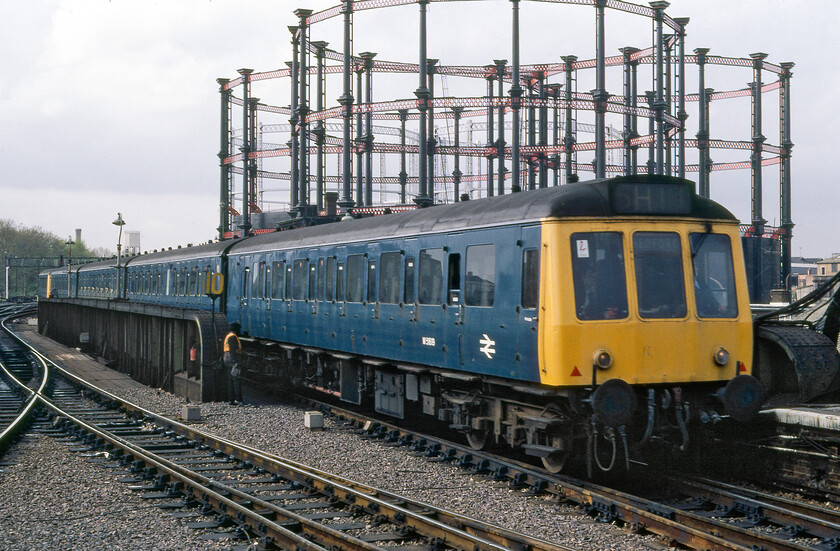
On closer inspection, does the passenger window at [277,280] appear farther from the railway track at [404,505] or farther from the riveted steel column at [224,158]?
the riveted steel column at [224,158]

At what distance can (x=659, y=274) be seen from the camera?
34.6 ft

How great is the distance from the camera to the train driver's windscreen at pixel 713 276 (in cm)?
1071

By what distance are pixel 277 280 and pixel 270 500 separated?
11.0 metres

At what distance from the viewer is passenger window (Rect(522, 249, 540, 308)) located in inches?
412

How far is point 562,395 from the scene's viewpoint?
33.5 feet

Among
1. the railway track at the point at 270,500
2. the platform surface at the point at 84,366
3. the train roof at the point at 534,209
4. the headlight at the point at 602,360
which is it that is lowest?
the platform surface at the point at 84,366

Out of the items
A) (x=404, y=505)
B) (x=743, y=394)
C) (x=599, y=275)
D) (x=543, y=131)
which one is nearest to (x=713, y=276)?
(x=743, y=394)

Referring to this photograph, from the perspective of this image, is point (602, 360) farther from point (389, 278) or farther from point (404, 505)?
point (389, 278)

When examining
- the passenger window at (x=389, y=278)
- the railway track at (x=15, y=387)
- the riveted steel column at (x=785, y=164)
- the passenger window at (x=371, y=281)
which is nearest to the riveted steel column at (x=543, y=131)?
the riveted steel column at (x=785, y=164)

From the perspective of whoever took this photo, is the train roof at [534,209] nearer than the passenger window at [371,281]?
Yes

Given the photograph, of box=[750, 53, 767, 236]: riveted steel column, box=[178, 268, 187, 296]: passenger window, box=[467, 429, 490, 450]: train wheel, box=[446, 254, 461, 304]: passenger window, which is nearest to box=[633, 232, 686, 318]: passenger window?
box=[446, 254, 461, 304]: passenger window

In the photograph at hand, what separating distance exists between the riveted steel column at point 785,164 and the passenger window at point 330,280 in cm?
3786

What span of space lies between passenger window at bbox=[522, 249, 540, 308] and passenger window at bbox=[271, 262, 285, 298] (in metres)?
10.5

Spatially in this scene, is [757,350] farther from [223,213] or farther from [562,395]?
[223,213]
